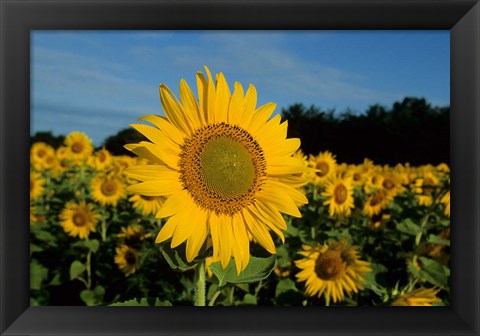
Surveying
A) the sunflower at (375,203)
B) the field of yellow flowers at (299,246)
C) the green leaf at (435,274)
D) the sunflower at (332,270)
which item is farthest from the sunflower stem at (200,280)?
the sunflower at (375,203)

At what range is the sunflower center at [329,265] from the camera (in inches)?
88.6

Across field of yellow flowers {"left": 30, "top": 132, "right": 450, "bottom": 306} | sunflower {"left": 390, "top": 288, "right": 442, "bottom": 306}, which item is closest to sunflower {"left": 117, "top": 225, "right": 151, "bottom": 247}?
field of yellow flowers {"left": 30, "top": 132, "right": 450, "bottom": 306}

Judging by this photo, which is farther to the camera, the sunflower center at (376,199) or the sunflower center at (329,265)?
the sunflower center at (376,199)

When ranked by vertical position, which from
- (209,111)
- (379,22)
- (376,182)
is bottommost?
(376,182)

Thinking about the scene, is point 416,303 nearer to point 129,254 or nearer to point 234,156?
point 234,156

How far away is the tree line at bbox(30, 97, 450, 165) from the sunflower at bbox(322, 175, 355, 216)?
3269 millimetres

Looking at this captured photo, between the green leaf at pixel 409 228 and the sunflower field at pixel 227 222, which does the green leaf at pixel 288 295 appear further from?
the green leaf at pixel 409 228

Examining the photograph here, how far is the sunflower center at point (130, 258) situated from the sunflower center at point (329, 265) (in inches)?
50.9

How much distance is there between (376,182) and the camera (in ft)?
12.7

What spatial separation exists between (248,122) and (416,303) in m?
0.98

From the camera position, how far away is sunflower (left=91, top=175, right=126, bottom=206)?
12.8 ft

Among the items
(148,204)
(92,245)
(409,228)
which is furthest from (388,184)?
(92,245)

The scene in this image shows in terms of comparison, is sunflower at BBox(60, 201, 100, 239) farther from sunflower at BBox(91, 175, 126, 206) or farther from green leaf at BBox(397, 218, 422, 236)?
green leaf at BBox(397, 218, 422, 236)
